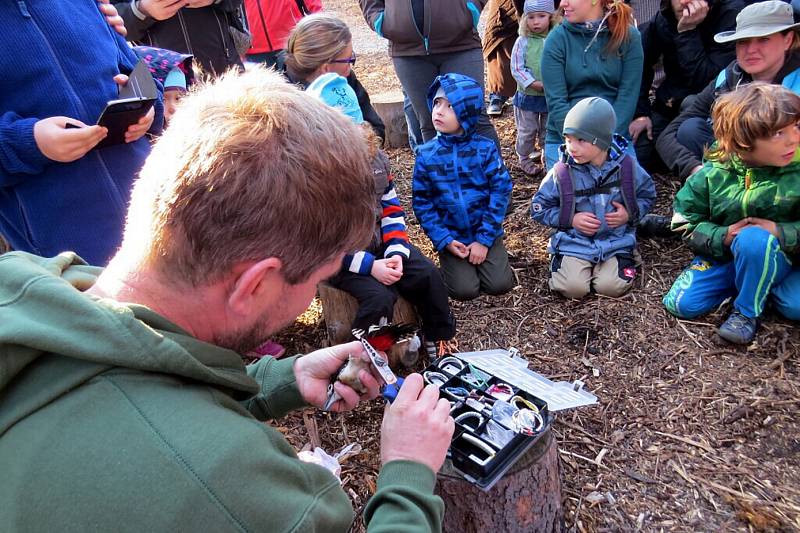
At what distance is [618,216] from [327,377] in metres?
2.68

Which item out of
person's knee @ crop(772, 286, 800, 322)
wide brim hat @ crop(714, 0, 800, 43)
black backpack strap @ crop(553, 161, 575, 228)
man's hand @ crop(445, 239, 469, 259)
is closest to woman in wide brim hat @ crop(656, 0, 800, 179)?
wide brim hat @ crop(714, 0, 800, 43)

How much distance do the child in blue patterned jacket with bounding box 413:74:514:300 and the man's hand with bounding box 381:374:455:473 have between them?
96.3 inches

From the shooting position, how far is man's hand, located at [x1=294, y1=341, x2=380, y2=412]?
1908mm

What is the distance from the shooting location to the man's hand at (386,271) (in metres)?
3.44

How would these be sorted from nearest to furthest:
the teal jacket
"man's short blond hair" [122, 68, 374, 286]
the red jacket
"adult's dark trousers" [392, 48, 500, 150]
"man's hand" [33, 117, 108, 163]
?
"man's short blond hair" [122, 68, 374, 286], "man's hand" [33, 117, 108, 163], the teal jacket, "adult's dark trousers" [392, 48, 500, 150], the red jacket

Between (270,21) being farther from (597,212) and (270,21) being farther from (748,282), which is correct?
(748,282)

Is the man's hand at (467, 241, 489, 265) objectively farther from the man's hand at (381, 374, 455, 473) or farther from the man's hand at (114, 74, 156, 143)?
the man's hand at (381, 374, 455, 473)

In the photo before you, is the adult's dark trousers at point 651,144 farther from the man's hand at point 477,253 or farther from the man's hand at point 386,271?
the man's hand at point 386,271

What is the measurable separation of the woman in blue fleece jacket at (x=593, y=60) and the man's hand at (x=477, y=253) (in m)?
1.39

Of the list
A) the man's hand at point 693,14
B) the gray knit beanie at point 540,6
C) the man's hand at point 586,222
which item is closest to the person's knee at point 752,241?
the man's hand at point 586,222

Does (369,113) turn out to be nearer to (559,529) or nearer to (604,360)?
(604,360)

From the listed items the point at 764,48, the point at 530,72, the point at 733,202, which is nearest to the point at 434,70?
the point at 530,72

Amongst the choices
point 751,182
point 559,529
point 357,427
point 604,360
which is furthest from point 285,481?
point 751,182

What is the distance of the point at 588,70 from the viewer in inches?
187
